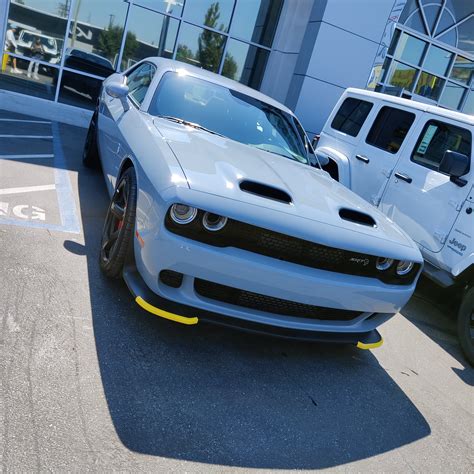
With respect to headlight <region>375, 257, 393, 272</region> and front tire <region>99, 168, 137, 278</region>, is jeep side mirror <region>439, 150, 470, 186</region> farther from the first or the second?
front tire <region>99, 168, 137, 278</region>

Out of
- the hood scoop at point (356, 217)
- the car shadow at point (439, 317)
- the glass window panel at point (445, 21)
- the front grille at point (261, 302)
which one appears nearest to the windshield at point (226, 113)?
the hood scoop at point (356, 217)

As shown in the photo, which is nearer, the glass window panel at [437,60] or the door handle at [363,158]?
the door handle at [363,158]

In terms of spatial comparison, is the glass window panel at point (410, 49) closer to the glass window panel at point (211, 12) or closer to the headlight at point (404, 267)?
the glass window panel at point (211, 12)

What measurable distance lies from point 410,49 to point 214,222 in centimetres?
1331

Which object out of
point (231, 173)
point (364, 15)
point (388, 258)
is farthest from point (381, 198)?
point (364, 15)

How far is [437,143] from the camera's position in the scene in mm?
5055

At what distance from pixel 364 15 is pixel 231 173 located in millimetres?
9362

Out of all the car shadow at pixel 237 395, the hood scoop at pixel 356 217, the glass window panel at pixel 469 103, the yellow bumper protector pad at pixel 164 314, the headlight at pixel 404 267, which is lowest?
the car shadow at pixel 237 395

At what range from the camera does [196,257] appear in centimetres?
260

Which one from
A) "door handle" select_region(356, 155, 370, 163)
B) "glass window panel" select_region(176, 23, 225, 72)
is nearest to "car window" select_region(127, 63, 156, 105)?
"door handle" select_region(356, 155, 370, 163)

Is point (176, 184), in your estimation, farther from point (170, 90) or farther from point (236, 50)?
point (236, 50)

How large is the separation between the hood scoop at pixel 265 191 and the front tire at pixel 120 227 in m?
0.73

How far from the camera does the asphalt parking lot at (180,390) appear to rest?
2162 mm

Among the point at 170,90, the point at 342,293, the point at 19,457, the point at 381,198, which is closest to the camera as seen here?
the point at 19,457
